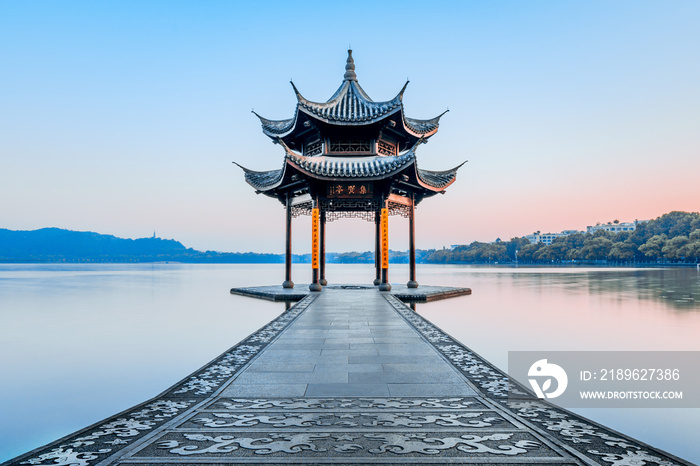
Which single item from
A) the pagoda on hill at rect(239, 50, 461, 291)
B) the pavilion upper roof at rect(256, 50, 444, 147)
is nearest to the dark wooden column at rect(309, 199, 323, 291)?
the pagoda on hill at rect(239, 50, 461, 291)

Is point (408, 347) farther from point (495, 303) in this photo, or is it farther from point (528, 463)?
point (495, 303)

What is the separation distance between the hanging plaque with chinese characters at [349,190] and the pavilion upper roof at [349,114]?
2.61 meters

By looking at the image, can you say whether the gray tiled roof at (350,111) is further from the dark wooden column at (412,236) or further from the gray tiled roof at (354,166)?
the dark wooden column at (412,236)

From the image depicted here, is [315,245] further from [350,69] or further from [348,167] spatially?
[350,69]

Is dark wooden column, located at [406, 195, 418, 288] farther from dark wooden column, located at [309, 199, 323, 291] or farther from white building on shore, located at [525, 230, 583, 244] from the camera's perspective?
white building on shore, located at [525, 230, 583, 244]

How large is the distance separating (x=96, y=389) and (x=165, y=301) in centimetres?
1639

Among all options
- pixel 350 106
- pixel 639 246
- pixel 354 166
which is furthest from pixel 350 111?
pixel 639 246

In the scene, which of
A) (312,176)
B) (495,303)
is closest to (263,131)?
(312,176)

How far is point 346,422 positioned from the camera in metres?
3.83

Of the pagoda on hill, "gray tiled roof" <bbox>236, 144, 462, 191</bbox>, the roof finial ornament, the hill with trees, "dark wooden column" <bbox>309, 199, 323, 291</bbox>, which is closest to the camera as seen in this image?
"gray tiled roof" <bbox>236, 144, 462, 191</bbox>

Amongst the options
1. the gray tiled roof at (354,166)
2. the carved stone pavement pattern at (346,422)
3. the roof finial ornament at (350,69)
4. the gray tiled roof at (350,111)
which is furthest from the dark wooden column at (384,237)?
the carved stone pavement pattern at (346,422)

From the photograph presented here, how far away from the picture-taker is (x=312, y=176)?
54.8 feet

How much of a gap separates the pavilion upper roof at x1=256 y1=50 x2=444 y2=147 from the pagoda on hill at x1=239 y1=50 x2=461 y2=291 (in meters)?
0.04

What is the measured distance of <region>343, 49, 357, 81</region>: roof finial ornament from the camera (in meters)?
20.9
